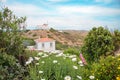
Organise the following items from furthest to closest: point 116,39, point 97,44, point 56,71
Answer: point 116,39, point 97,44, point 56,71

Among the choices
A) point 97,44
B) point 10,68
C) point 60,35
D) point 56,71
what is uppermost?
point 56,71

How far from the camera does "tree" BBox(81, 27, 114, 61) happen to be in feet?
43.3

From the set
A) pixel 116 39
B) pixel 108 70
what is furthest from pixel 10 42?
pixel 116 39

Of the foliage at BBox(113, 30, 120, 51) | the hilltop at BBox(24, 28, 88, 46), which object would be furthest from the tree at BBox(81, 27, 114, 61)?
the hilltop at BBox(24, 28, 88, 46)

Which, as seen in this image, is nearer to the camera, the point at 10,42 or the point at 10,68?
the point at 10,68

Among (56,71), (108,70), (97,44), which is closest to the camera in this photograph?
(56,71)

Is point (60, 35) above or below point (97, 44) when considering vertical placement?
below

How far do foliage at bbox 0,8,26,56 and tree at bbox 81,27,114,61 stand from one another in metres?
4.91

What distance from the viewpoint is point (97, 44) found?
44.0 feet

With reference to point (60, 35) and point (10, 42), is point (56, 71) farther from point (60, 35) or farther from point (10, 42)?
point (60, 35)

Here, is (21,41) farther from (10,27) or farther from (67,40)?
(67,40)

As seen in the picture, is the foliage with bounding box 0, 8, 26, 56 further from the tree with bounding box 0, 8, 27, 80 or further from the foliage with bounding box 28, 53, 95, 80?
the foliage with bounding box 28, 53, 95, 80

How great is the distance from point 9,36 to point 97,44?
5.57 meters

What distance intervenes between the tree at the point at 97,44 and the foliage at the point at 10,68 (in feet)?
18.3
